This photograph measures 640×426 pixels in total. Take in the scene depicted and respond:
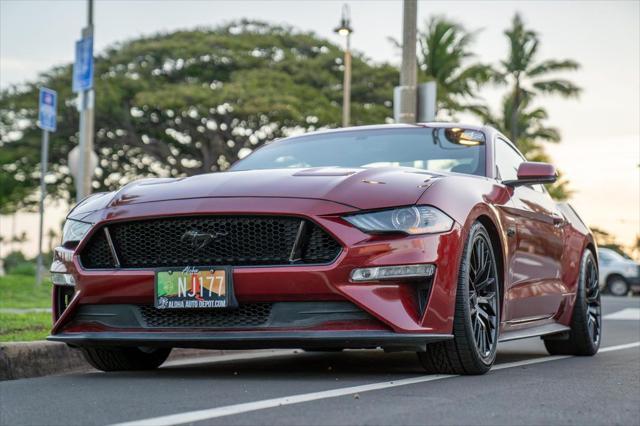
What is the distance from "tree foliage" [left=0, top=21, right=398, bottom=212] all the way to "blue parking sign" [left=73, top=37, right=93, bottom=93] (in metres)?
21.0

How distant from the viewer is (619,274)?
33.5 meters

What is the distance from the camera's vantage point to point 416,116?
1306 cm

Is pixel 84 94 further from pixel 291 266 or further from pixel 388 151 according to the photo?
pixel 291 266

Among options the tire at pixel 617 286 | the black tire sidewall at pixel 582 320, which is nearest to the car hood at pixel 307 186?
the black tire sidewall at pixel 582 320

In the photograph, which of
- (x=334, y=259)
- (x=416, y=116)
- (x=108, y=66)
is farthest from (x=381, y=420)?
(x=108, y=66)

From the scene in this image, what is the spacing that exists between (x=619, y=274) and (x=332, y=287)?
29.8 m

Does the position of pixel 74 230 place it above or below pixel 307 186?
below

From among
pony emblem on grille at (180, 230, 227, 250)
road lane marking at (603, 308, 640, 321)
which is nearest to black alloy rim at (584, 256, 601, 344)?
pony emblem on grille at (180, 230, 227, 250)

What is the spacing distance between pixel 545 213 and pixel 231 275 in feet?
9.33

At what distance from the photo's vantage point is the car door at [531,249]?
642 centimetres

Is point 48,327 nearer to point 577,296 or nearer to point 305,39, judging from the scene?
point 577,296

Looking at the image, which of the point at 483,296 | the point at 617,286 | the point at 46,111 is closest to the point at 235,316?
the point at 483,296

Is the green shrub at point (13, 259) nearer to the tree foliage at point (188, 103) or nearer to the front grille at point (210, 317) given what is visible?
the tree foliage at point (188, 103)

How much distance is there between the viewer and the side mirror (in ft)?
21.7
